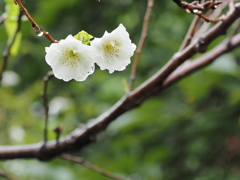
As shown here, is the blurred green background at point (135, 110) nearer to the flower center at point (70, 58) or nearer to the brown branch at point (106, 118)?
the brown branch at point (106, 118)

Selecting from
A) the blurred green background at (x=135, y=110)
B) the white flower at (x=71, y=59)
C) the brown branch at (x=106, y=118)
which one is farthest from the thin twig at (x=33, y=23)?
the blurred green background at (x=135, y=110)

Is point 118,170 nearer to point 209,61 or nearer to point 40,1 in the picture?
point 209,61

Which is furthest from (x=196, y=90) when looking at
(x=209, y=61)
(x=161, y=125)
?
(x=209, y=61)

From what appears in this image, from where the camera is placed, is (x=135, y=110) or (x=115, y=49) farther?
(x=135, y=110)

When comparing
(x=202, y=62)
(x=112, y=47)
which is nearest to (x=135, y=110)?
(x=202, y=62)

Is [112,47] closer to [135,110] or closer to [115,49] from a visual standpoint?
[115,49]

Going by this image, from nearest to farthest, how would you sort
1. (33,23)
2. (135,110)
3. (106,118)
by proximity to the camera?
(33,23), (106,118), (135,110)

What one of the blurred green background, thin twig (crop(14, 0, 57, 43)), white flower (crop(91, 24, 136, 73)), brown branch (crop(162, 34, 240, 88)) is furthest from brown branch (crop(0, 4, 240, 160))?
the blurred green background
